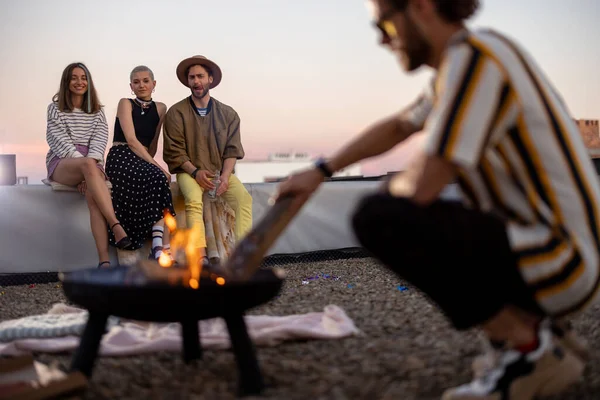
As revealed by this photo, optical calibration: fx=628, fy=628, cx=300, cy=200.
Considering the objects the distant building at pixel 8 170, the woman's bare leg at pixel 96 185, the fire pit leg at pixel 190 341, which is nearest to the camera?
the fire pit leg at pixel 190 341

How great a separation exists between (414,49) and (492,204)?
0.42 metres

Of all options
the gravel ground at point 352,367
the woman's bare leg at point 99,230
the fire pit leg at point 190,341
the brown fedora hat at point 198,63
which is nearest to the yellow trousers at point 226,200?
the woman's bare leg at point 99,230

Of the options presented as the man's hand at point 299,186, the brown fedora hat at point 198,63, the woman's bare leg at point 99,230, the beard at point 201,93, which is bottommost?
the woman's bare leg at point 99,230

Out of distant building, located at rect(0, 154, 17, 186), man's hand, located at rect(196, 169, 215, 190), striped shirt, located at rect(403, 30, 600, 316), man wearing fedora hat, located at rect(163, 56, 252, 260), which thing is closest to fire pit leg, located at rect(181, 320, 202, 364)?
striped shirt, located at rect(403, 30, 600, 316)

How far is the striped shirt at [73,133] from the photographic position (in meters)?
4.70

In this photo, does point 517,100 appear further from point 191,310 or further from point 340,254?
point 340,254

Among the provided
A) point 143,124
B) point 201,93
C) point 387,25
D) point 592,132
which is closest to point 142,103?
point 143,124

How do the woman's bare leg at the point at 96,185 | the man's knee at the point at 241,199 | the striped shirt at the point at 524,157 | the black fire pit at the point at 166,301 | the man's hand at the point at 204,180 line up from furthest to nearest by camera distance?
the man's knee at the point at 241,199
the man's hand at the point at 204,180
the woman's bare leg at the point at 96,185
the black fire pit at the point at 166,301
the striped shirt at the point at 524,157

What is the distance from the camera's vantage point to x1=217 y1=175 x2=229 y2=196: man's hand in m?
4.80

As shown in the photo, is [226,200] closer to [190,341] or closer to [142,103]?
[142,103]

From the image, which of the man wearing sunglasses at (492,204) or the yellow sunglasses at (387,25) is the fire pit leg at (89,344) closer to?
the man wearing sunglasses at (492,204)

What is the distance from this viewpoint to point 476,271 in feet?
4.61

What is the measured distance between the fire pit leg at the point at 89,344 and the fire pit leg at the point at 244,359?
0.38 metres

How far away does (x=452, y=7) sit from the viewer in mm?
1479
